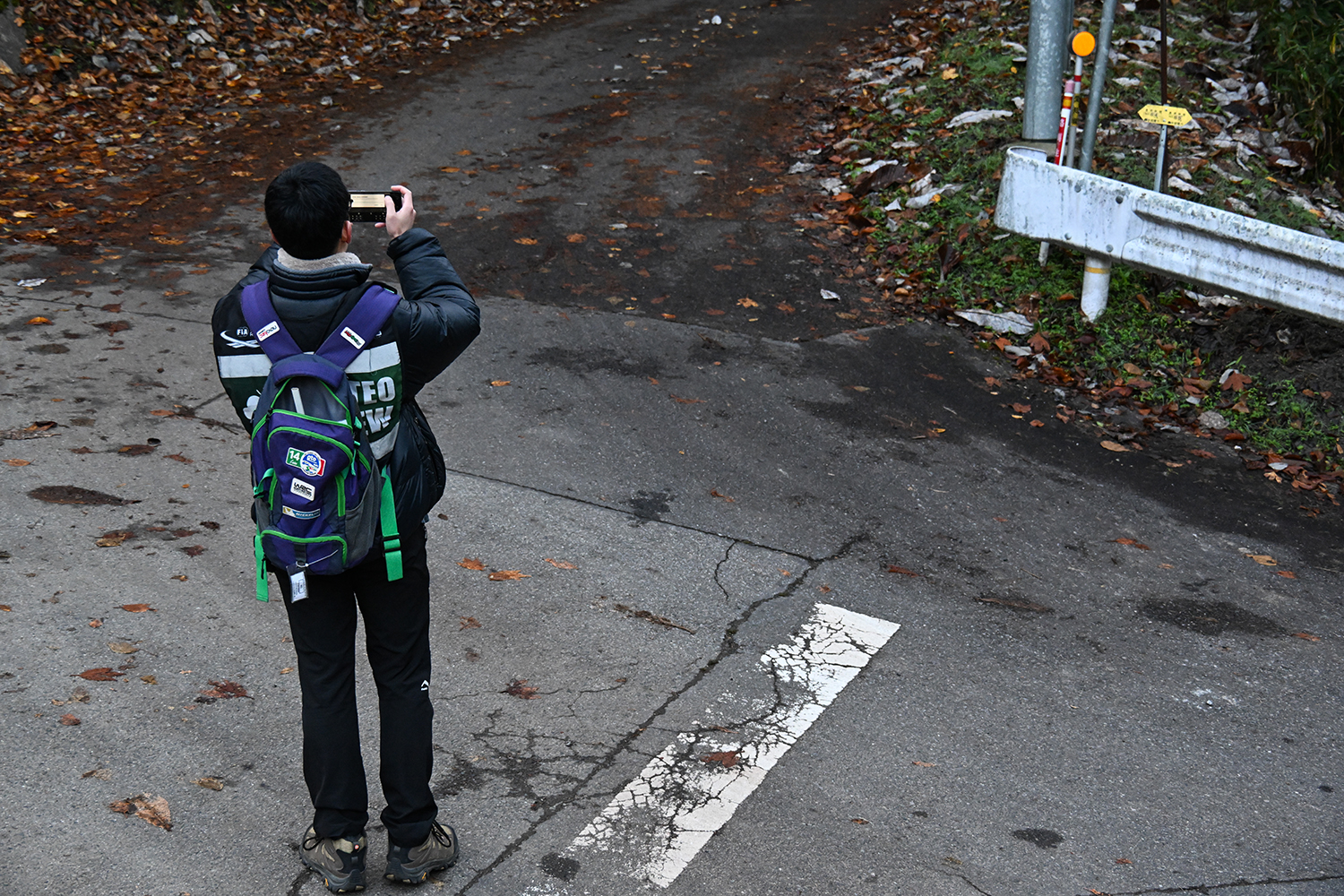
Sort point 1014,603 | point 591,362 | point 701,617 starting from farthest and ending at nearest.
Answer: point 591,362 < point 1014,603 < point 701,617

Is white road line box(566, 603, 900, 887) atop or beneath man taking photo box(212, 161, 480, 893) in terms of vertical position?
beneath

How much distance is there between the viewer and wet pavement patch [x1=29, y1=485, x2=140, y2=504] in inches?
211

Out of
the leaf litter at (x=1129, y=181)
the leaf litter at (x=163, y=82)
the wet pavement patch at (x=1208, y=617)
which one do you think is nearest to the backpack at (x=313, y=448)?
the wet pavement patch at (x=1208, y=617)

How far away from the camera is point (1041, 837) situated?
12.4 ft

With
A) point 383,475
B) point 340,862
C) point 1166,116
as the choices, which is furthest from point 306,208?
point 1166,116

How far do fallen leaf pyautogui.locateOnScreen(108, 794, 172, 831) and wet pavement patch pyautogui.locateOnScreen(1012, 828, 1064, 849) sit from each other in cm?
278

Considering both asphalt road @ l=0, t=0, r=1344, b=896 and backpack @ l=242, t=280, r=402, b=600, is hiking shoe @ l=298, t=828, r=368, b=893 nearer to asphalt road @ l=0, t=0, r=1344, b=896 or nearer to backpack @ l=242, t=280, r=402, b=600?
asphalt road @ l=0, t=0, r=1344, b=896

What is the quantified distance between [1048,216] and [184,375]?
5961 mm

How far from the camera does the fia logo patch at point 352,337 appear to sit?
116 inches

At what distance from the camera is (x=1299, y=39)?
1022 cm

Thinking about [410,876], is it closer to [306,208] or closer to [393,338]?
[393,338]

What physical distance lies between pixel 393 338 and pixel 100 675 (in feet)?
7.07

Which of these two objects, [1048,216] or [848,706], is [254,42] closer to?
[1048,216]

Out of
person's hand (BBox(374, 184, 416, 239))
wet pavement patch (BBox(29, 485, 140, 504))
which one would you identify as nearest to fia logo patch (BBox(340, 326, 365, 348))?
person's hand (BBox(374, 184, 416, 239))
